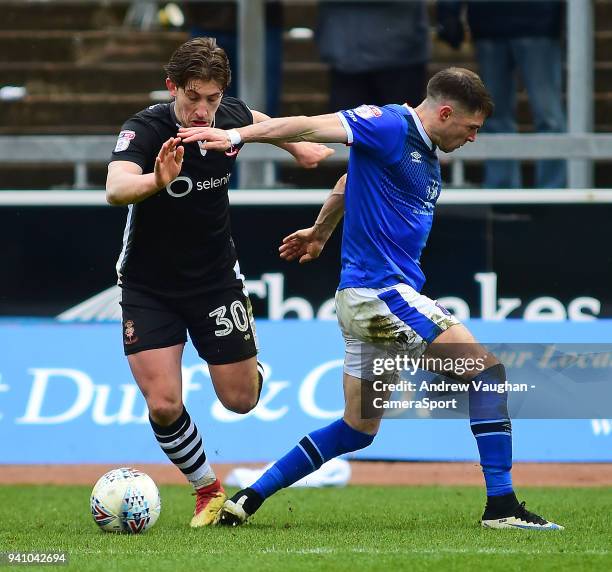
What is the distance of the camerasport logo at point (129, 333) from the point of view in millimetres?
6172

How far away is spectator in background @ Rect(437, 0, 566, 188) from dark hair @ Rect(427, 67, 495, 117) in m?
4.08

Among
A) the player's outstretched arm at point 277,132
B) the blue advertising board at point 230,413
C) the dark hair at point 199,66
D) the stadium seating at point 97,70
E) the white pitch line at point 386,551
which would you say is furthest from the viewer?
the stadium seating at point 97,70

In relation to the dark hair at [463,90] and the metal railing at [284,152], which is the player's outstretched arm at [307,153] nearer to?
the dark hair at [463,90]

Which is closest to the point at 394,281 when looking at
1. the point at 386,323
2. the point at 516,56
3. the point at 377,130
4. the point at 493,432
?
the point at 386,323

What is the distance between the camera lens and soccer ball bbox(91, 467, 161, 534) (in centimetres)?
588

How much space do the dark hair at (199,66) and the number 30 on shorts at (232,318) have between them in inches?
45.7

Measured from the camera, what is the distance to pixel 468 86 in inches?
229

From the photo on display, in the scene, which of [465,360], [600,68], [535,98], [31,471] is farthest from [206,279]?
[600,68]

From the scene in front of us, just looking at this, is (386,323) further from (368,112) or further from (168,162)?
(168,162)

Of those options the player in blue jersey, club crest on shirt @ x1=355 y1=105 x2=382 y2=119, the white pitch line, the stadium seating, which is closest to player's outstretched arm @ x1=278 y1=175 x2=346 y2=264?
the player in blue jersey

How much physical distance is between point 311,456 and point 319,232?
111cm

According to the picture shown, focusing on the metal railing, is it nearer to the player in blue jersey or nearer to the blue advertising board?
the blue advertising board

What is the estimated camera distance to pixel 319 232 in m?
6.36

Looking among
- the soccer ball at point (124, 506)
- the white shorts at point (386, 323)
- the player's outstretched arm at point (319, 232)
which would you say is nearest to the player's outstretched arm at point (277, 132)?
the player's outstretched arm at point (319, 232)
